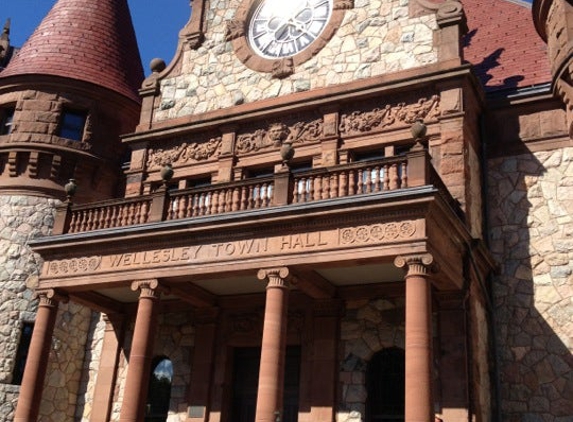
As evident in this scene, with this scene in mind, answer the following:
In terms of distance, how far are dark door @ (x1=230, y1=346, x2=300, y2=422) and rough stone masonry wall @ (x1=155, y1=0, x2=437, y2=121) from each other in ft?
Result: 21.6

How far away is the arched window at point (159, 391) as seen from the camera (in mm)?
17391

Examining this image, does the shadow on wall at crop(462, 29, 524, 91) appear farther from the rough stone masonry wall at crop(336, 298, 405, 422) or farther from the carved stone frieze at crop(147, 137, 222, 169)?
the carved stone frieze at crop(147, 137, 222, 169)

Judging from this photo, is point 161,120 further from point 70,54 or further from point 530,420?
point 530,420

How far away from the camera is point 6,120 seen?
882 inches

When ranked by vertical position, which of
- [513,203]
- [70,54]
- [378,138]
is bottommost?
[513,203]

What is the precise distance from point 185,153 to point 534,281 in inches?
368

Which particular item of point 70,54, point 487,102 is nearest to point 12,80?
point 70,54

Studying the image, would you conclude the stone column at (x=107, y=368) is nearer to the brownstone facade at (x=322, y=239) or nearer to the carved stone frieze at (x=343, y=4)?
the brownstone facade at (x=322, y=239)

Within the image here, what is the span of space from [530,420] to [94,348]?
37.7 feet

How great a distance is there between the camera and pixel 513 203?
16.4 metres

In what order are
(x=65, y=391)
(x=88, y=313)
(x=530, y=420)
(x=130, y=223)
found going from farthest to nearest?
(x=88, y=313)
(x=65, y=391)
(x=130, y=223)
(x=530, y=420)

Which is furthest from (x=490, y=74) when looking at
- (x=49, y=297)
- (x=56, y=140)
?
(x=56, y=140)

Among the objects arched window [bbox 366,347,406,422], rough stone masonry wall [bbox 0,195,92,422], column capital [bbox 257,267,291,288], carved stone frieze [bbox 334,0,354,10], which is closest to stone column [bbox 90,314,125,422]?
rough stone masonry wall [bbox 0,195,92,422]

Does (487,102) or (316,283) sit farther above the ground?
(487,102)
